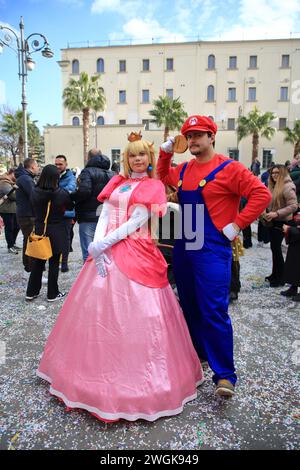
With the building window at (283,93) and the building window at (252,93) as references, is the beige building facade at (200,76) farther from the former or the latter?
the building window at (283,93)

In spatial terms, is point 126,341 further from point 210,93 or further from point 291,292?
point 210,93

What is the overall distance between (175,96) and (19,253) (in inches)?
1482

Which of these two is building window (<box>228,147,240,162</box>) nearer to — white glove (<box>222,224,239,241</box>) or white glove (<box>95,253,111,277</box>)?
white glove (<box>222,224,239,241</box>)

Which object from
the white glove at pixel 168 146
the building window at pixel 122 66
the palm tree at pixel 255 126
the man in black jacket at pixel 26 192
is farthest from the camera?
the building window at pixel 122 66

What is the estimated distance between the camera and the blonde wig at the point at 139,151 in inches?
99.2

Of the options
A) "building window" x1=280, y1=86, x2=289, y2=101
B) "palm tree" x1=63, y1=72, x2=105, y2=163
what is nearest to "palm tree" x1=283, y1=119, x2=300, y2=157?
"building window" x1=280, y1=86, x2=289, y2=101

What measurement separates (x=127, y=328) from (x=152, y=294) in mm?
281

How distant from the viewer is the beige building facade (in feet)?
129

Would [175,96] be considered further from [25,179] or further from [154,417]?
[154,417]

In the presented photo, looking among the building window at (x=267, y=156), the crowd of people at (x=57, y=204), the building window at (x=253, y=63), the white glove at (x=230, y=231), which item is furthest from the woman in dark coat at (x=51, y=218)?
the building window at (x=253, y=63)

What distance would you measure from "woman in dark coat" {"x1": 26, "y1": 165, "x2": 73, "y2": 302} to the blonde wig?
1912 millimetres

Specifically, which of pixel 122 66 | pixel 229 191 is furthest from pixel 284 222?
pixel 122 66

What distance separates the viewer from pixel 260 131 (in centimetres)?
3262
